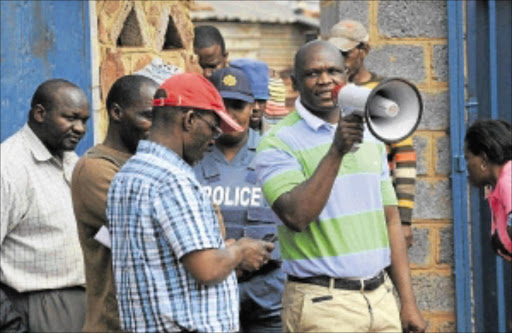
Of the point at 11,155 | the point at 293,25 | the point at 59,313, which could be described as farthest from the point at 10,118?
the point at 293,25

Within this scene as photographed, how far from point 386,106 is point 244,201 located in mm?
1281

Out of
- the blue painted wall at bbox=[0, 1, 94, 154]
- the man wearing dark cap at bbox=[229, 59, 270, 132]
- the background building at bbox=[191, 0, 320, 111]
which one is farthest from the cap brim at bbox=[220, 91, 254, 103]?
the background building at bbox=[191, 0, 320, 111]

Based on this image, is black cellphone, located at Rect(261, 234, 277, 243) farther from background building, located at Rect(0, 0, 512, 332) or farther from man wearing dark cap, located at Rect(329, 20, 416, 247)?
background building, located at Rect(0, 0, 512, 332)

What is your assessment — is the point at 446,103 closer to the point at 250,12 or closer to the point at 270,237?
the point at 270,237

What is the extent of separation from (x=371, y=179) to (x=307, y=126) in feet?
1.13

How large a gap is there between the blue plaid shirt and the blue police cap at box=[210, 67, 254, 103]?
1882 mm

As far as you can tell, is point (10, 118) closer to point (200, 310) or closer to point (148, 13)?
point (148, 13)

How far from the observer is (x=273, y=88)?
6793mm

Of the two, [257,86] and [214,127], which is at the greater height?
[257,86]

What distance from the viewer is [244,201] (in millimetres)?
5402

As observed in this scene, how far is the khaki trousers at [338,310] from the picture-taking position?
15.0 feet

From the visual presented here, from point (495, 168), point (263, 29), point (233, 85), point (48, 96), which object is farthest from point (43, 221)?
point (263, 29)

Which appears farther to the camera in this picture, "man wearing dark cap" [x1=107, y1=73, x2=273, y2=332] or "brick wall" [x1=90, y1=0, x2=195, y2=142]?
"brick wall" [x1=90, y1=0, x2=195, y2=142]

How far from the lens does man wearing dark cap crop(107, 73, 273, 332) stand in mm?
3600
